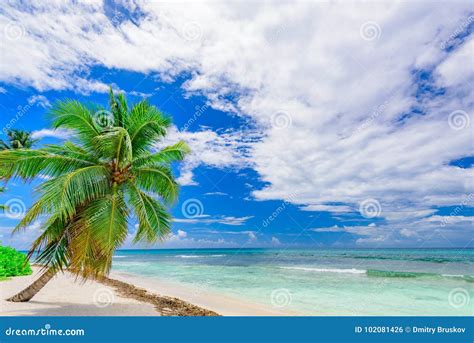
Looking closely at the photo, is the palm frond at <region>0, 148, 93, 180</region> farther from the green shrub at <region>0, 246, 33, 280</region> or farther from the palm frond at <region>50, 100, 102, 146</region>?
the green shrub at <region>0, 246, 33, 280</region>

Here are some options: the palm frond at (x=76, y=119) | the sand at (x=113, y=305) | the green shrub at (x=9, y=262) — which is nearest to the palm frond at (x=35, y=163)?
the palm frond at (x=76, y=119)

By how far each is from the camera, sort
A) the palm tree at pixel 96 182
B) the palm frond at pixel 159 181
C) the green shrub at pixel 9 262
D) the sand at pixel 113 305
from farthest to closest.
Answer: the green shrub at pixel 9 262, the sand at pixel 113 305, the palm frond at pixel 159 181, the palm tree at pixel 96 182

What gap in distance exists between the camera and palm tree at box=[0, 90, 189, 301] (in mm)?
7078

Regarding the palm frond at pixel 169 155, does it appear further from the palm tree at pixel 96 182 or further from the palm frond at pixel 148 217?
the palm frond at pixel 148 217

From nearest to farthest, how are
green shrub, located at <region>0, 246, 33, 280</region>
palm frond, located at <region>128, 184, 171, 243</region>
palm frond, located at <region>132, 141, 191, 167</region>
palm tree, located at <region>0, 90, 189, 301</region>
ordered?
palm tree, located at <region>0, 90, 189, 301</region>, palm frond, located at <region>128, 184, 171, 243</region>, palm frond, located at <region>132, 141, 191, 167</region>, green shrub, located at <region>0, 246, 33, 280</region>

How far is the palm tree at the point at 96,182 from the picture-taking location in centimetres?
708

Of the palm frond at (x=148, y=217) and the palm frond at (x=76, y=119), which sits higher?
the palm frond at (x=76, y=119)

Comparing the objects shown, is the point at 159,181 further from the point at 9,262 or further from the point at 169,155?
the point at 9,262

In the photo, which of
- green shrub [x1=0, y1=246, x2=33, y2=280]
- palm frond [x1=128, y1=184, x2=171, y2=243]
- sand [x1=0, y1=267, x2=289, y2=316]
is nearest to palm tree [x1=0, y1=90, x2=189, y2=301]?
Result: palm frond [x1=128, y1=184, x2=171, y2=243]

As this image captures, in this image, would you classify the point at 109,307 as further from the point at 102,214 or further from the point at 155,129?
the point at 155,129

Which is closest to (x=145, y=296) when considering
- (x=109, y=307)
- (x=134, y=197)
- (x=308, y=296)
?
(x=109, y=307)

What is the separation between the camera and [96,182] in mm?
7535

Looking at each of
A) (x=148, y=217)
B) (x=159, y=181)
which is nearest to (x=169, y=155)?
(x=159, y=181)

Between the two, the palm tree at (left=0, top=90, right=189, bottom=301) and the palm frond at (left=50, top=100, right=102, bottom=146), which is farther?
the palm frond at (left=50, top=100, right=102, bottom=146)
